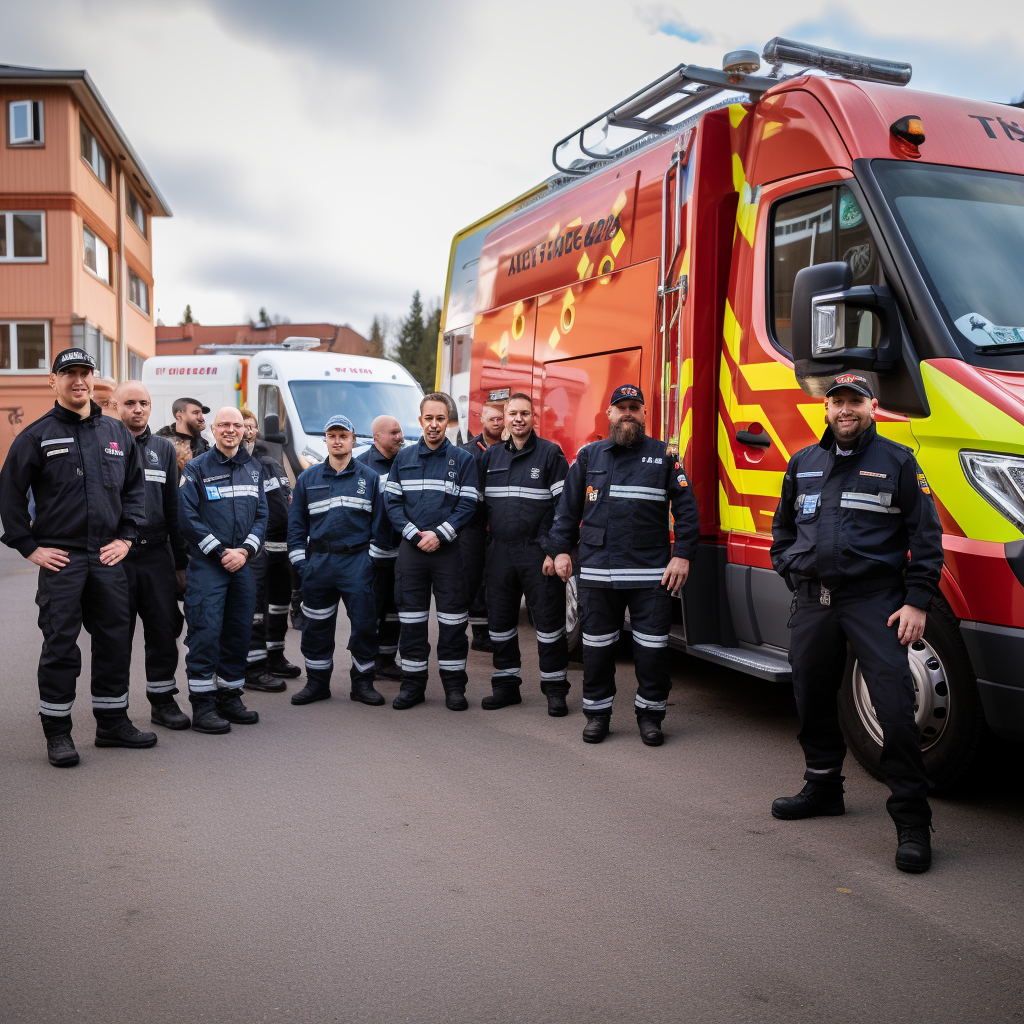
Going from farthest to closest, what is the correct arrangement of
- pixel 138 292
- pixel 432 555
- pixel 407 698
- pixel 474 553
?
pixel 138 292, pixel 474 553, pixel 432 555, pixel 407 698

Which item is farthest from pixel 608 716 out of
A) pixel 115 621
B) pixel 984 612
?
pixel 115 621

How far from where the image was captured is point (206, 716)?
19.5ft

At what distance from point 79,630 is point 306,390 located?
8.97 metres

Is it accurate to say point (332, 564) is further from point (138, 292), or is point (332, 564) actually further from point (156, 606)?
point (138, 292)

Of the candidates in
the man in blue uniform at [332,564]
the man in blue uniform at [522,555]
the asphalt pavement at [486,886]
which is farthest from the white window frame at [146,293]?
the asphalt pavement at [486,886]

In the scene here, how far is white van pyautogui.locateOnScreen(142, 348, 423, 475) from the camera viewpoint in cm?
1357

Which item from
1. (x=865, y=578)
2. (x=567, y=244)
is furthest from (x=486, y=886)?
(x=567, y=244)

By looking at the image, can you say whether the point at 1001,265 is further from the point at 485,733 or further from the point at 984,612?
the point at 485,733

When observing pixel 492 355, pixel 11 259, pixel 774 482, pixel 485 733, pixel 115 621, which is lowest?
pixel 485 733

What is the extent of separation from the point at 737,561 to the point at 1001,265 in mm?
1884

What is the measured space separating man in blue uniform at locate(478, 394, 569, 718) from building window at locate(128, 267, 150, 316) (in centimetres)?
2859

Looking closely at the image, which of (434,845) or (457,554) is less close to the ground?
(457,554)

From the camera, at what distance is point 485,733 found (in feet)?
19.3

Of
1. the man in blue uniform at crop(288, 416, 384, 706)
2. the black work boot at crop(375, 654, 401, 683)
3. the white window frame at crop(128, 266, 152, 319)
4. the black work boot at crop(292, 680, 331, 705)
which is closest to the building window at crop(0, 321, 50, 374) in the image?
the white window frame at crop(128, 266, 152, 319)
